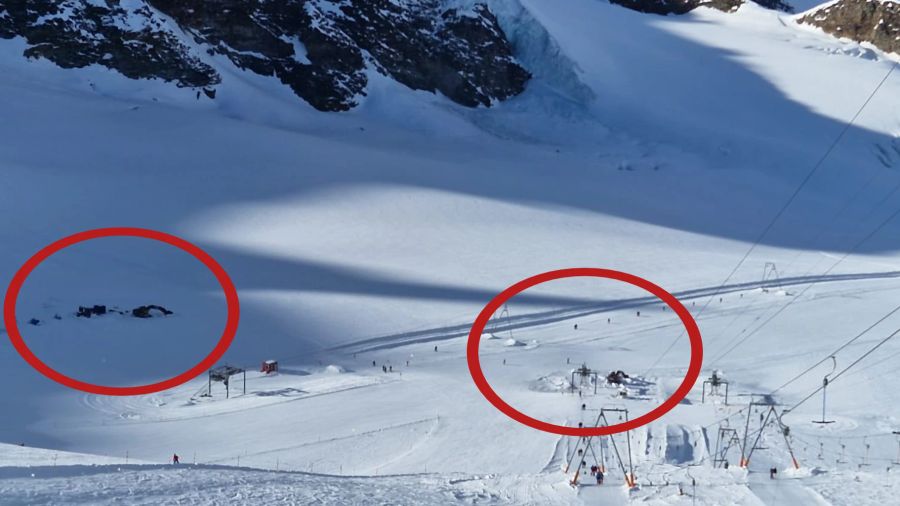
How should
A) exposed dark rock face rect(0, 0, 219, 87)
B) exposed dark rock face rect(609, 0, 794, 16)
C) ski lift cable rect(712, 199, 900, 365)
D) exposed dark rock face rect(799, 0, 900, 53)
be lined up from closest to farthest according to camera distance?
ski lift cable rect(712, 199, 900, 365) < exposed dark rock face rect(0, 0, 219, 87) < exposed dark rock face rect(799, 0, 900, 53) < exposed dark rock face rect(609, 0, 794, 16)

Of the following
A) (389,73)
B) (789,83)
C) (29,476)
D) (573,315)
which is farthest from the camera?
(789,83)

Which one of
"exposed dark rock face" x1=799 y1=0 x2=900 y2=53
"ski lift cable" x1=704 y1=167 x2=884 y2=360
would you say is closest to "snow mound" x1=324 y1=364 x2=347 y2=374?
"ski lift cable" x1=704 y1=167 x2=884 y2=360

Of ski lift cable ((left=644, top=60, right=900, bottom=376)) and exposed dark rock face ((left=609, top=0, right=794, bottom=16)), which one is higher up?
exposed dark rock face ((left=609, top=0, right=794, bottom=16))

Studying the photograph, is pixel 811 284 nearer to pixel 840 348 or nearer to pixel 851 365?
pixel 840 348

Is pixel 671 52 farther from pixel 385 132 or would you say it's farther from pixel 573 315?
pixel 573 315

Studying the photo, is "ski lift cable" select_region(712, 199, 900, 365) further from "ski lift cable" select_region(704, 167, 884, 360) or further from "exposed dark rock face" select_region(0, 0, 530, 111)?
"exposed dark rock face" select_region(0, 0, 530, 111)

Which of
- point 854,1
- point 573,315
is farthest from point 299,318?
point 854,1

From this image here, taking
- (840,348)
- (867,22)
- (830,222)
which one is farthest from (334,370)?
(867,22)

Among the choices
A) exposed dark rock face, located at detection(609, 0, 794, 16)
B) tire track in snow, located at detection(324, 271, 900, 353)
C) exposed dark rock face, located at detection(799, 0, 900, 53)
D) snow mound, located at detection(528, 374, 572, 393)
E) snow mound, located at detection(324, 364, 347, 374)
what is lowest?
snow mound, located at detection(528, 374, 572, 393)
